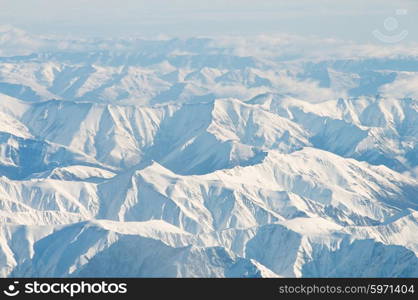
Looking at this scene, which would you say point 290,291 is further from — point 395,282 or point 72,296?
point 72,296

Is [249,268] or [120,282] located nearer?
[120,282]

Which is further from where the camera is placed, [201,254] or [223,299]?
[201,254]

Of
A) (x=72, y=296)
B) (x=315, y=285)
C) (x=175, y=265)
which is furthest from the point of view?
(x=175, y=265)

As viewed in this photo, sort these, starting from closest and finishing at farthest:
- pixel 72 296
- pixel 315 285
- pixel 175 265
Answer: pixel 72 296, pixel 315 285, pixel 175 265

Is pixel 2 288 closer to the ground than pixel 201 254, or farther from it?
farther from it

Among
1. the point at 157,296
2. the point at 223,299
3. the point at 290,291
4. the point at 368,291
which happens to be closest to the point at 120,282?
the point at 157,296

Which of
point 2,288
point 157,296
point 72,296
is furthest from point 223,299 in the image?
point 2,288

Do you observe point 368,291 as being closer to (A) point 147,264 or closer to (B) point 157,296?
(B) point 157,296

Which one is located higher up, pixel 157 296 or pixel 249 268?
pixel 157 296
